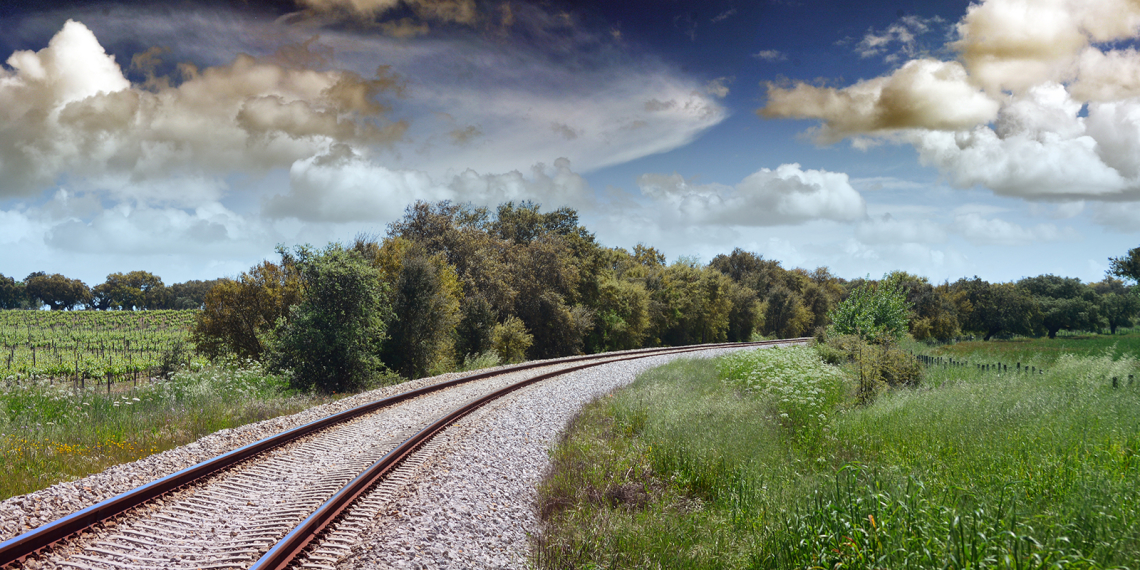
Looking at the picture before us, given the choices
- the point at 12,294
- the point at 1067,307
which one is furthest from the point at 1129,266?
the point at 12,294

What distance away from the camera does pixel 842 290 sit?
95.1 meters

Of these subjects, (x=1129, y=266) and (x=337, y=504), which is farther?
(x=1129, y=266)

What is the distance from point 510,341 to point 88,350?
1645 inches

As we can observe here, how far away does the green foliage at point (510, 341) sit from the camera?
105 ft

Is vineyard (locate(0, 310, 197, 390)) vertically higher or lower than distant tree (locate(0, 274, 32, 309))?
lower

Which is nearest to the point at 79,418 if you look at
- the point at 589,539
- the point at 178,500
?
the point at 178,500

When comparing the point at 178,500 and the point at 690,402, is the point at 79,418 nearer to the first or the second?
the point at 178,500

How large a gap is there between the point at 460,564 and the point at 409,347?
19.6 metres

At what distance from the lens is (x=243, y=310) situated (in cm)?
2823

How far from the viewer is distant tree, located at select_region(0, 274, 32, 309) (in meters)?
110

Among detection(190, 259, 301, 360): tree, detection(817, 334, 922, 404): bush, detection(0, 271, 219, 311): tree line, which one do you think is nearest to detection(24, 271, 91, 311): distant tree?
detection(0, 271, 219, 311): tree line

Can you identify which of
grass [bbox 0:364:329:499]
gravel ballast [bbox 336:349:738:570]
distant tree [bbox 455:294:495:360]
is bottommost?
gravel ballast [bbox 336:349:738:570]

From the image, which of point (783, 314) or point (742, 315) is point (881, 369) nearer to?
point (742, 315)

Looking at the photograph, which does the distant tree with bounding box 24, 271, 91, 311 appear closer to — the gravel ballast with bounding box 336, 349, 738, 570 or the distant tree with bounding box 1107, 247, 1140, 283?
the gravel ballast with bounding box 336, 349, 738, 570
